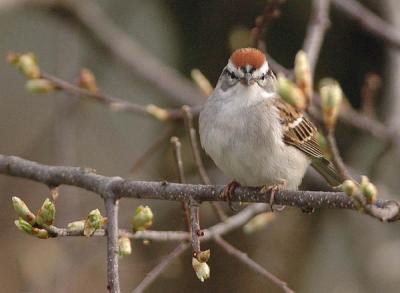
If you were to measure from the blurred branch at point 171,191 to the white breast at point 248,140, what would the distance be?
0.49 feet

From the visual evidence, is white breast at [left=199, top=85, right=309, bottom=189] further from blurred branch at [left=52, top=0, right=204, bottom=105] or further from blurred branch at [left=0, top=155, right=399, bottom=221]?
blurred branch at [left=52, top=0, right=204, bottom=105]

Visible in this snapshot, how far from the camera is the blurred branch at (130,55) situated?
16.8 ft

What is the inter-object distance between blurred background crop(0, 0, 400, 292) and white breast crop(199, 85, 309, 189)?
5.36ft

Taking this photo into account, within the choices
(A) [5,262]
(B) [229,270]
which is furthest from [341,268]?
(A) [5,262]

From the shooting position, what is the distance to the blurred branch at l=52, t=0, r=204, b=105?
511cm

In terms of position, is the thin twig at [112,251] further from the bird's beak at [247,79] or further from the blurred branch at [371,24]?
the blurred branch at [371,24]

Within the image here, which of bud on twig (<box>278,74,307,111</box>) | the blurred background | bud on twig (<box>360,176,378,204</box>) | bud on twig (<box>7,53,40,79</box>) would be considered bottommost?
the blurred background

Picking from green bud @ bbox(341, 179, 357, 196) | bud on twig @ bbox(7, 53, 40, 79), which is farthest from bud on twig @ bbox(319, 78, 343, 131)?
bud on twig @ bbox(7, 53, 40, 79)

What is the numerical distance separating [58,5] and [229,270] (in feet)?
7.61

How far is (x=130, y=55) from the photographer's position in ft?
17.4

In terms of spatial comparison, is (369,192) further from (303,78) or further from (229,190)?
(229,190)

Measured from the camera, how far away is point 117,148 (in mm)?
6383

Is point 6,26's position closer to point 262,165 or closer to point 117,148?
point 117,148

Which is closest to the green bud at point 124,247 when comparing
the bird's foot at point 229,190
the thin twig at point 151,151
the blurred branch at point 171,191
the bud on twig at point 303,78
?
the blurred branch at point 171,191
